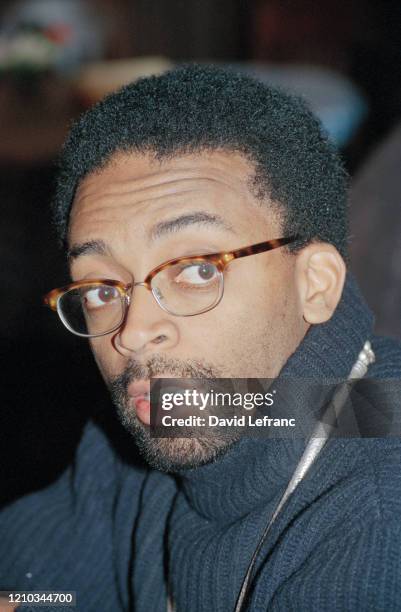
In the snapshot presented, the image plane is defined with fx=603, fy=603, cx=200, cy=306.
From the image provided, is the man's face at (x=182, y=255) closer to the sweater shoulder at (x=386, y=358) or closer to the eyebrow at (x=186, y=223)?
the eyebrow at (x=186, y=223)

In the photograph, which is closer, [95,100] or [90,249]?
[90,249]

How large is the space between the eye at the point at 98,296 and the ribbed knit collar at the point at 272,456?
29 centimetres

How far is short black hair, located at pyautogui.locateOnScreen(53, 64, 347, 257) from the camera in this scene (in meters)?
0.90

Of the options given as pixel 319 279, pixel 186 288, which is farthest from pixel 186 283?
pixel 319 279

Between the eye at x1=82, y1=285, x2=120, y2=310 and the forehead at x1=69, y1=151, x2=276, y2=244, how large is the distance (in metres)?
0.09

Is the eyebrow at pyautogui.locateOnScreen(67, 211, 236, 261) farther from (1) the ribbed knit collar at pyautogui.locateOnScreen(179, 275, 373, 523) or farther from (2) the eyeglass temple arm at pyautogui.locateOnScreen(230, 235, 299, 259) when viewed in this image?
(1) the ribbed knit collar at pyautogui.locateOnScreen(179, 275, 373, 523)

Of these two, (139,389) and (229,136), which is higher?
(229,136)

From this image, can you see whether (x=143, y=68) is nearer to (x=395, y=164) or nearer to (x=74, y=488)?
(x=395, y=164)

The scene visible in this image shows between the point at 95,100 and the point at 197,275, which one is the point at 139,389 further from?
the point at 95,100

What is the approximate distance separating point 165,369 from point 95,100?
3040mm

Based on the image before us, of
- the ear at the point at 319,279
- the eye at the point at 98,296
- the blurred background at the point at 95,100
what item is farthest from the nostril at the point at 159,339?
the blurred background at the point at 95,100

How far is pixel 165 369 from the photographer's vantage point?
32.4 inches

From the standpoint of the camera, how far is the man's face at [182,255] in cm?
84

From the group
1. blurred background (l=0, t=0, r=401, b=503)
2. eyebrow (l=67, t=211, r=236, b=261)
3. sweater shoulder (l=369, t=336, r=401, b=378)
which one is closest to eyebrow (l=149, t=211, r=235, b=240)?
eyebrow (l=67, t=211, r=236, b=261)
